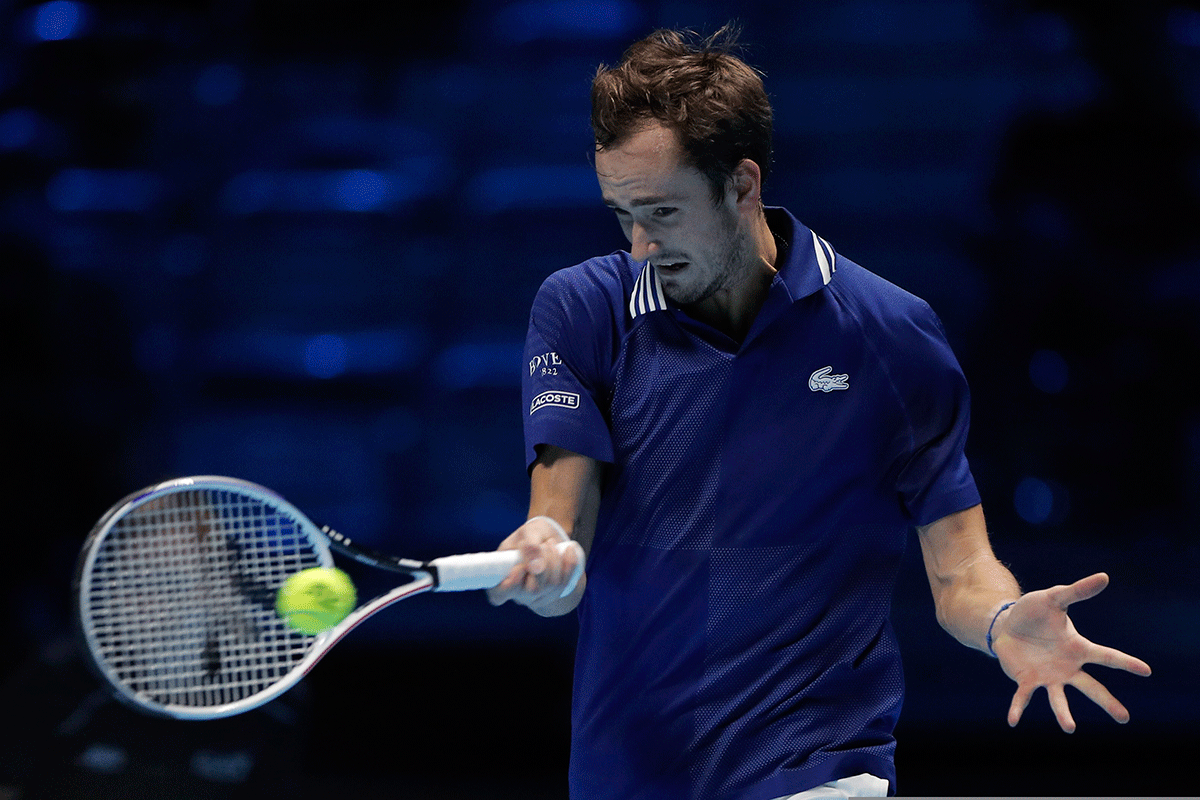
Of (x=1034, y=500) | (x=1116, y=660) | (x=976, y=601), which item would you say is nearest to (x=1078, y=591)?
(x=1116, y=660)

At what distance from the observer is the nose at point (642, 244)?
1.90 meters

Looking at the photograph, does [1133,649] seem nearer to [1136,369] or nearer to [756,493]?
[1136,369]

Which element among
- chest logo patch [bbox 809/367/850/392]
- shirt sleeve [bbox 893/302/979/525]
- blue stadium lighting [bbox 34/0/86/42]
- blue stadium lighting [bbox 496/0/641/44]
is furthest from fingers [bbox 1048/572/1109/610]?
blue stadium lighting [bbox 34/0/86/42]

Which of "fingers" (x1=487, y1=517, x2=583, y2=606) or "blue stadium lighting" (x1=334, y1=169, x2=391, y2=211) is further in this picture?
"blue stadium lighting" (x1=334, y1=169, x2=391, y2=211)

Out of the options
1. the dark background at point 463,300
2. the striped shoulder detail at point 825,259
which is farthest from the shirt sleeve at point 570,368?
the dark background at point 463,300

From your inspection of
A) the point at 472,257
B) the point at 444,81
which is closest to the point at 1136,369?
the point at 472,257

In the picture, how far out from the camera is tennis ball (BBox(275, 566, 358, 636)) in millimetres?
1846

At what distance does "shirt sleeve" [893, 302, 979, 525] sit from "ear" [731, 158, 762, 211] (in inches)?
12.7

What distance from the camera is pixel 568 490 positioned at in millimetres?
1937

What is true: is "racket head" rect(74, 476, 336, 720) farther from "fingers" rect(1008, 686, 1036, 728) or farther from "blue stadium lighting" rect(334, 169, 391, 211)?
"blue stadium lighting" rect(334, 169, 391, 211)

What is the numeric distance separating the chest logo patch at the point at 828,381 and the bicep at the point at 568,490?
36cm

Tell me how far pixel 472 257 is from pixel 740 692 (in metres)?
2.50

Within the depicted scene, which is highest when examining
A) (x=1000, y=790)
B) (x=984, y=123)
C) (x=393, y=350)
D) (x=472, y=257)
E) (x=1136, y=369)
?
(x=984, y=123)

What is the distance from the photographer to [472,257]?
416cm
